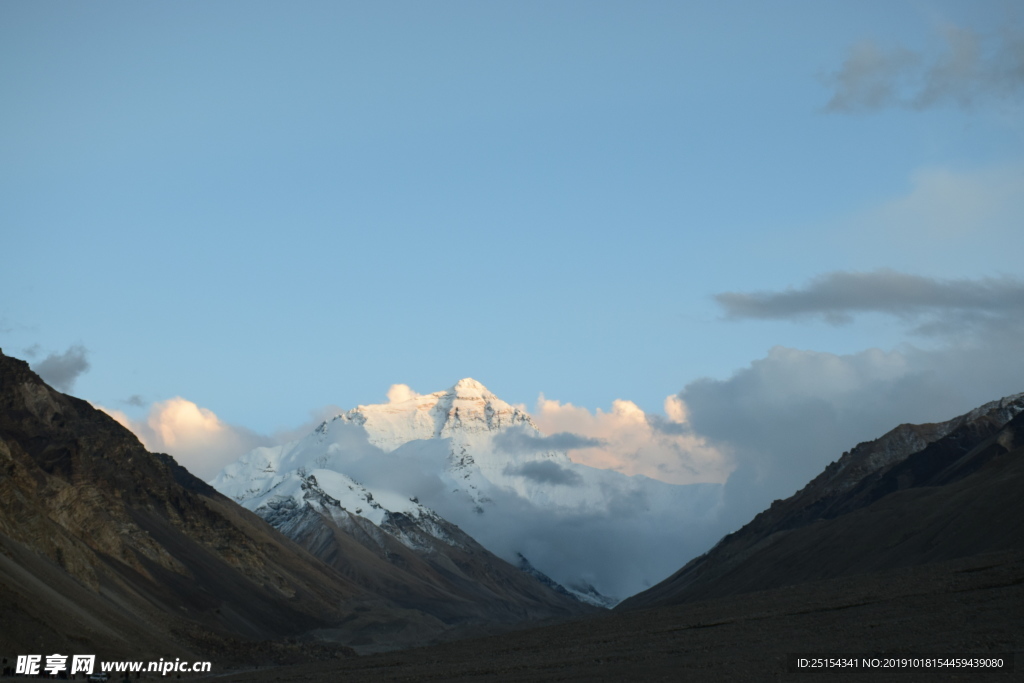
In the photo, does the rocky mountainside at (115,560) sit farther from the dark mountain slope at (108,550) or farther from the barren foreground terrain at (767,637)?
the barren foreground terrain at (767,637)

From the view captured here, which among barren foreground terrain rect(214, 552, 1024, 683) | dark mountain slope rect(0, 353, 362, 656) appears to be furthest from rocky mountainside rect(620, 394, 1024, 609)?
dark mountain slope rect(0, 353, 362, 656)

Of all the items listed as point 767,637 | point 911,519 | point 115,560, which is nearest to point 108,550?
point 115,560

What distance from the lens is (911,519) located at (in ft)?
359

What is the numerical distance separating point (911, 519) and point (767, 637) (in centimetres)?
5269

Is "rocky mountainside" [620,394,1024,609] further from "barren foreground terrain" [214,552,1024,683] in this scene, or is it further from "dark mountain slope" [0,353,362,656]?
"dark mountain slope" [0,353,362,656]

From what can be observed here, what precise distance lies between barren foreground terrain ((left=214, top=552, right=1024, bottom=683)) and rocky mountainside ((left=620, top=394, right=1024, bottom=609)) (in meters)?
14.0

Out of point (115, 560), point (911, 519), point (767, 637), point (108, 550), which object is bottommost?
point (767, 637)

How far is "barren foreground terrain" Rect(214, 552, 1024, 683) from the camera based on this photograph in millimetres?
52562

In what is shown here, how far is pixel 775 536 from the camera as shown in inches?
6250

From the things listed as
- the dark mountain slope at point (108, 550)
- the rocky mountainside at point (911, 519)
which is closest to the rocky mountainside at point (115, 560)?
the dark mountain slope at point (108, 550)

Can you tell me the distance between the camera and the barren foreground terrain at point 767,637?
52562mm

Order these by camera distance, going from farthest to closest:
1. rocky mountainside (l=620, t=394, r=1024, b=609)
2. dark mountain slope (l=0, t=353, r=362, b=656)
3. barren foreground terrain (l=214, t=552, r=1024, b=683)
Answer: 1. rocky mountainside (l=620, t=394, r=1024, b=609)
2. dark mountain slope (l=0, t=353, r=362, b=656)
3. barren foreground terrain (l=214, t=552, r=1024, b=683)

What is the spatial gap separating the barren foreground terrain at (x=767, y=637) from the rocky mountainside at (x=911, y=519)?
553 inches

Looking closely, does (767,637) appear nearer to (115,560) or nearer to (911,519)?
(911,519)
